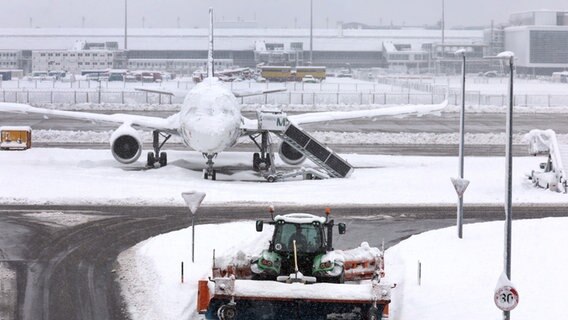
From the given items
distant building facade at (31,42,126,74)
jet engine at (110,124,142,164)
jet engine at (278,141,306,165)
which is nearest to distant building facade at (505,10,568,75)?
distant building facade at (31,42,126,74)

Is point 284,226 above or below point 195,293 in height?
above

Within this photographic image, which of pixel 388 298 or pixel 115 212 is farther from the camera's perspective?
pixel 115 212

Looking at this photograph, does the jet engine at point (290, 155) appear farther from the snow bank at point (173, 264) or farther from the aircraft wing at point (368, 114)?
the snow bank at point (173, 264)

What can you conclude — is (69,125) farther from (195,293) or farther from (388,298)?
(388,298)

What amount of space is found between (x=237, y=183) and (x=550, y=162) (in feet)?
49.5

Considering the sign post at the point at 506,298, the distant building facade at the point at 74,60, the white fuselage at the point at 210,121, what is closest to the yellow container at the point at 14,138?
the white fuselage at the point at 210,121

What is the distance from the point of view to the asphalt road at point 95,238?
2384cm

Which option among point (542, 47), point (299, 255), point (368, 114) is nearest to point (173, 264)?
point (299, 255)

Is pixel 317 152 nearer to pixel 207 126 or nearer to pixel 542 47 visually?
pixel 207 126

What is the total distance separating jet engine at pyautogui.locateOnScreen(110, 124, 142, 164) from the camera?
169 ft

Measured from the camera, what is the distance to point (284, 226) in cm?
2184

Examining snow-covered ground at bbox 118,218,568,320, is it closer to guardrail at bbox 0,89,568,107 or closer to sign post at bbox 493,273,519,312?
sign post at bbox 493,273,519,312

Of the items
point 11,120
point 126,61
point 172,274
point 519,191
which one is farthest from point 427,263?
point 126,61

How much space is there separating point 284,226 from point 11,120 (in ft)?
208
